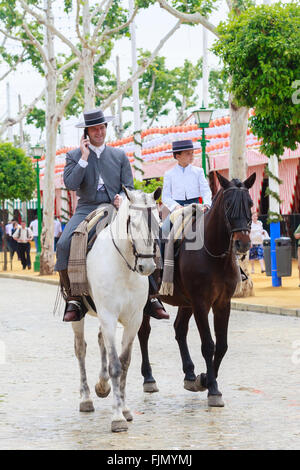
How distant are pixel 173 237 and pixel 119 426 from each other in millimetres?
2529

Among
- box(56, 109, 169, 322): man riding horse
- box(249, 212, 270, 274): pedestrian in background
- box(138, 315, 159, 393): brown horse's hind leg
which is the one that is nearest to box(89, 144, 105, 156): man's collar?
box(56, 109, 169, 322): man riding horse

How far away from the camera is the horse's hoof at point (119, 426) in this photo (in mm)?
6816

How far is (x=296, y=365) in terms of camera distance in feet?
32.9

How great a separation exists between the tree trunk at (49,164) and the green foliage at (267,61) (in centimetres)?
1310

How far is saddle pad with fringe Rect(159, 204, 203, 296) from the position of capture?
28.7 ft

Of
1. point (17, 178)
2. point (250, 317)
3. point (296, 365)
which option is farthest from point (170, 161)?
point (296, 365)

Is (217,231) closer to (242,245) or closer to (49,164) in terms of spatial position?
(242,245)

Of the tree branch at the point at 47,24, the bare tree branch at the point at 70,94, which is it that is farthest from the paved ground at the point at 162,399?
the bare tree branch at the point at 70,94

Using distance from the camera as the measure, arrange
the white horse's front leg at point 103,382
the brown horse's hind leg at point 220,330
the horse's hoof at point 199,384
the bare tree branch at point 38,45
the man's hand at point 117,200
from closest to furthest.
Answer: the man's hand at point 117,200
the white horse's front leg at point 103,382
the brown horse's hind leg at point 220,330
the horse's hoof at point 199,384
the bare tree branch at point 38,45

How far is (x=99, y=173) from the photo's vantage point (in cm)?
807

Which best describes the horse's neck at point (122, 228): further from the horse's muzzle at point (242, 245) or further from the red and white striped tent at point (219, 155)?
the red and white striped tent at point (219, 155)

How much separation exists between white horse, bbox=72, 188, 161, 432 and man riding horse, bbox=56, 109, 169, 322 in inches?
17.4

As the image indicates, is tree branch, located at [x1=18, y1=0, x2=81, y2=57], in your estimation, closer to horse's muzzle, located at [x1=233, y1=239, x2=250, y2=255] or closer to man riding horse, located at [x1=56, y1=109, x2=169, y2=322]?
man riding horse, located at [x1=56, y1=109, x2=169, y2=322]

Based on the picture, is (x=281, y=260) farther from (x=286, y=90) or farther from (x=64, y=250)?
(x=64, y=250)
